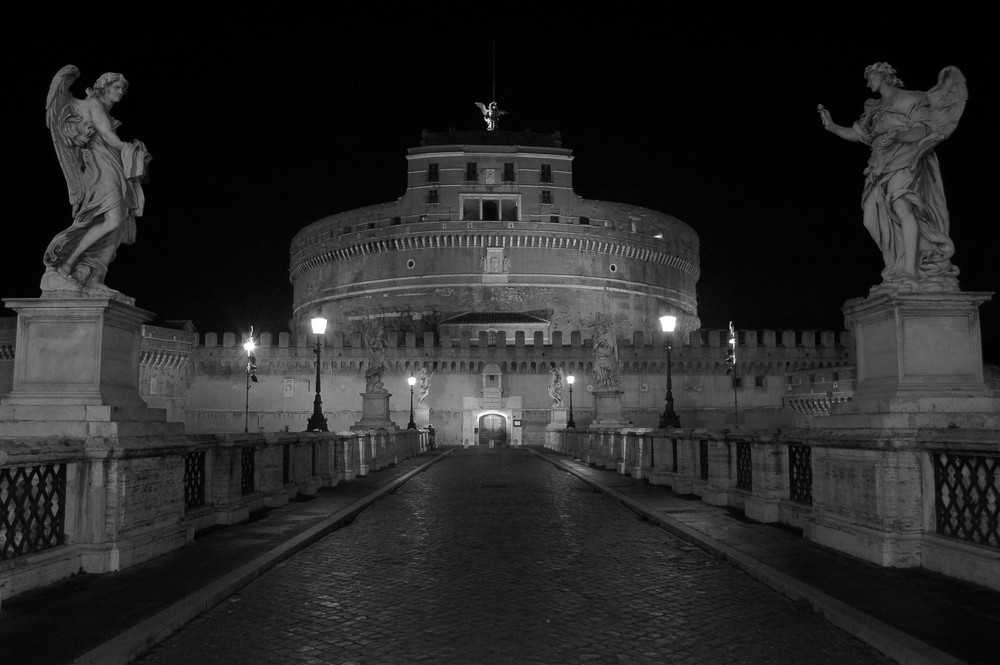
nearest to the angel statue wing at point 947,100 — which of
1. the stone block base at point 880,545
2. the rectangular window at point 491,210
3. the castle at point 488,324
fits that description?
the stone block base at point 880,545

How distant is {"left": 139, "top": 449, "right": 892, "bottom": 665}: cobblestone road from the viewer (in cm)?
460

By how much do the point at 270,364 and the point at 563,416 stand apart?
61.8 ft

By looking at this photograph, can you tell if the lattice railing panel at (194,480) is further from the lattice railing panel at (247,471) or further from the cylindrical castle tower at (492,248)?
the cylindrical castle tower at (492,248)

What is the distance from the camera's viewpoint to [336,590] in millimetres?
6227

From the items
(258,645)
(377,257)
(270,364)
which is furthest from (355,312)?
(258,645)

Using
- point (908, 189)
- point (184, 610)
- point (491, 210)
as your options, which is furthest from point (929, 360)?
point (491, 210)

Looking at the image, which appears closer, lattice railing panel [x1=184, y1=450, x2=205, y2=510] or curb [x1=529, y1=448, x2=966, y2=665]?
curb [x1=529, y1=448, x2=966, y2=665]

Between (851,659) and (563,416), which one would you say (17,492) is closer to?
(851,659)

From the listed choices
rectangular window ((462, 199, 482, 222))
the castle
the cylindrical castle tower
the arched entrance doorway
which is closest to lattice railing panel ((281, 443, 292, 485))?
the castle

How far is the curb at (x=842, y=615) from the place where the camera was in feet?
14.0

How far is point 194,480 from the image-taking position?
8688mm

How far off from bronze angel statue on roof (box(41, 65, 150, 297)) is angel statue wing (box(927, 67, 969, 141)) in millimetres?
6652

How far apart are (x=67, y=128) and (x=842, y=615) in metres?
6.76

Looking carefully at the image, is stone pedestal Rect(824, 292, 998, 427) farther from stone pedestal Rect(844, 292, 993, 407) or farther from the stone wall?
the stone wall
